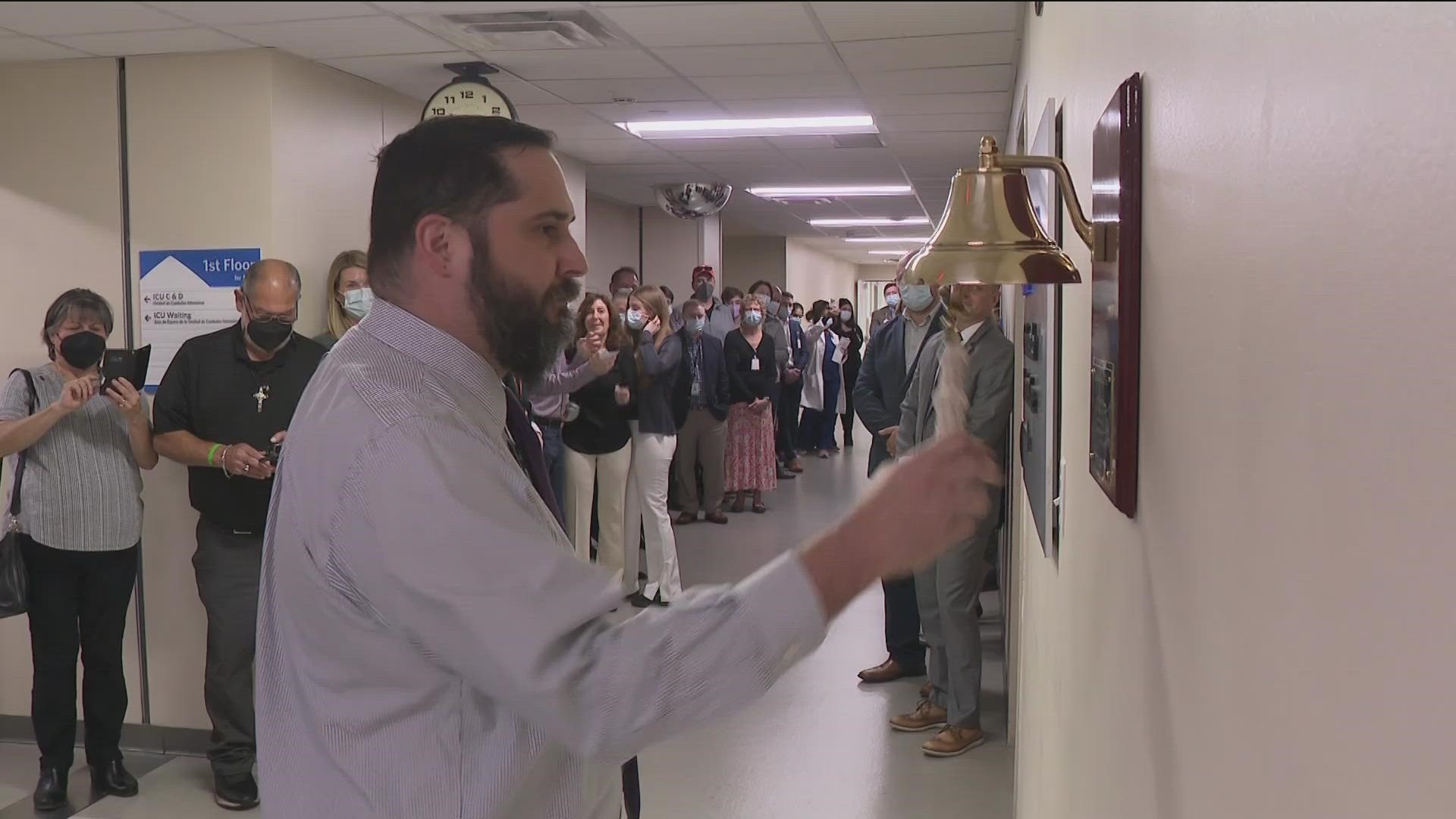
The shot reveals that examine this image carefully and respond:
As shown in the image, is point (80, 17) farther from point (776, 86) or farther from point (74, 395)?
point (776, 86)

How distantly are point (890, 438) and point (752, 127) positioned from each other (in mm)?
1888

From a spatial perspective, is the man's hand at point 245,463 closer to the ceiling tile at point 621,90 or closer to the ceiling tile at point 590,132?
the ceiling tile at point 621,90

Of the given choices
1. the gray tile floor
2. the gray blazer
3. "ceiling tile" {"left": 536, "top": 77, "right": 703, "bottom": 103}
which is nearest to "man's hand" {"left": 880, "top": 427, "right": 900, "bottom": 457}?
the gray blazer

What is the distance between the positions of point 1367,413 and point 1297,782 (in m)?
0.17

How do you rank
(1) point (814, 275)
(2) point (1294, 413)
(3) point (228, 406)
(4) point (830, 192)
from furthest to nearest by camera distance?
(1) point (814, 275)
(4) point (830, 192)
(3) point (228, 406)
(2) point (1294, 413)

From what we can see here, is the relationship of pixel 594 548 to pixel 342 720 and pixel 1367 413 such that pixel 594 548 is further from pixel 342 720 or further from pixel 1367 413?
pixel 1367 413

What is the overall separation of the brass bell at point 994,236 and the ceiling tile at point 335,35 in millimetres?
609

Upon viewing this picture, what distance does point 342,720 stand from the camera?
89 cm

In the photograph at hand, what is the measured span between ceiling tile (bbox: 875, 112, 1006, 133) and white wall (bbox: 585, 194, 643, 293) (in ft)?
12.5

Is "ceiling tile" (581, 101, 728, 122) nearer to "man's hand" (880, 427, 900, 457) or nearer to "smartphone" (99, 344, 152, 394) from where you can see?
"man's hand" (880, 427, 900, 457)

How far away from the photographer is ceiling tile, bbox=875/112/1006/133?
4.97m

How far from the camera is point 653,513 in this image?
4910mm

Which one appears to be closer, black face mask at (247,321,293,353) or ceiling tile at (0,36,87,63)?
ceiling tile at (0,36,87,63)

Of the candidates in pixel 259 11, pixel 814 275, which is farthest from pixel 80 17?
pixel 814 275
